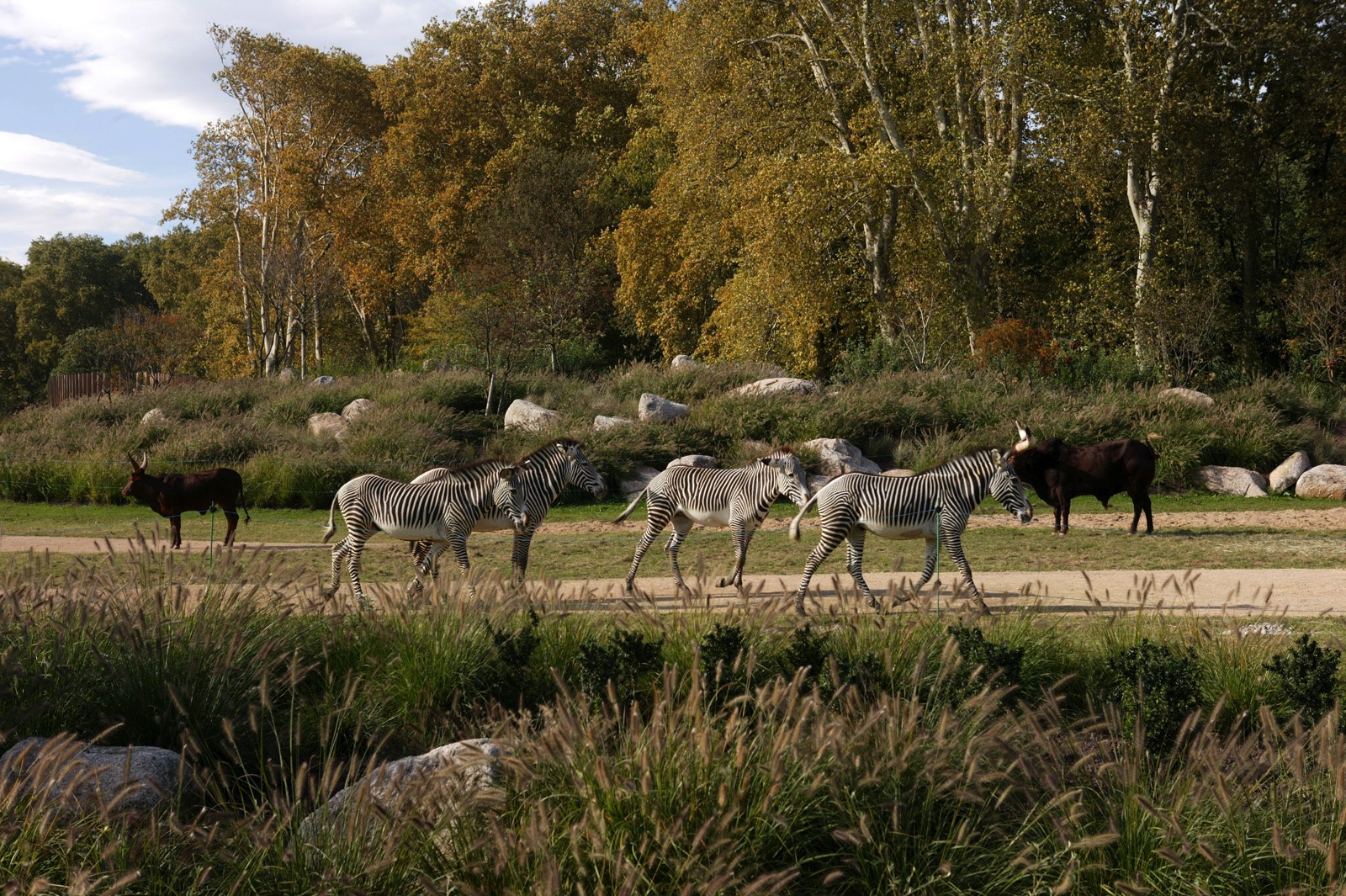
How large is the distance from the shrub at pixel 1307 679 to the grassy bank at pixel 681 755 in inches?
0.8

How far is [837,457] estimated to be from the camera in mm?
21938

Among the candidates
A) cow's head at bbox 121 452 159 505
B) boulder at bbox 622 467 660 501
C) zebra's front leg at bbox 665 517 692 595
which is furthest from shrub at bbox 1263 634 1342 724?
cow's head at bbox 121 452 159 505

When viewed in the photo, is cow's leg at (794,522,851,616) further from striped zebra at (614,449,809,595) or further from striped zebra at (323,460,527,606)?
striped zebra at (323,460,527,606)

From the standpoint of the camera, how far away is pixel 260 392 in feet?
93.9

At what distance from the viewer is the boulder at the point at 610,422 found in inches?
912

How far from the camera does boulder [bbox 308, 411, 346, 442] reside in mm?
24438

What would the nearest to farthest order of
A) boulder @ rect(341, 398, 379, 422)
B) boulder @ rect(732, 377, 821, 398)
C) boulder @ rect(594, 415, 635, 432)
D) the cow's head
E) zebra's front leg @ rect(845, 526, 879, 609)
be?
zebra's front leg @ rect(845, 526, 879, 609) → the cow's head → boulder @ rect(594, 415, 635, 432) → boulder @ rect(732, 377, 821, 398) → boulder @ rect(341, 398, 379, 422)

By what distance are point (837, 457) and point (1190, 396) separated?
8.54m

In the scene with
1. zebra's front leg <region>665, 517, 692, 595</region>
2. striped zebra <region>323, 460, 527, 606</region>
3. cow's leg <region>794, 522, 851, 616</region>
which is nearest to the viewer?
cow's leg <region>794, 522, 851, 616</region>

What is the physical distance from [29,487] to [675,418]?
43.3 feet

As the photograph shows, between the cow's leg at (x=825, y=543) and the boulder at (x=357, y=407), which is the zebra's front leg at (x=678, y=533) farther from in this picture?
the boulder at (x=357, y=407)

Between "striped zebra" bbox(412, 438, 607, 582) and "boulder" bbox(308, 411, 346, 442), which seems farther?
"boulder" bbox(308, 411, 346, 442)

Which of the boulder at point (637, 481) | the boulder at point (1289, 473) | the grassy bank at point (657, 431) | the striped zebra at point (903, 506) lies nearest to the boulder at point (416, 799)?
the striped zebra at point (903, 506)

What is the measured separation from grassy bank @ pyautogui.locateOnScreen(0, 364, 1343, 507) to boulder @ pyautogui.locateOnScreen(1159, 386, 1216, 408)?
0.23 meters
